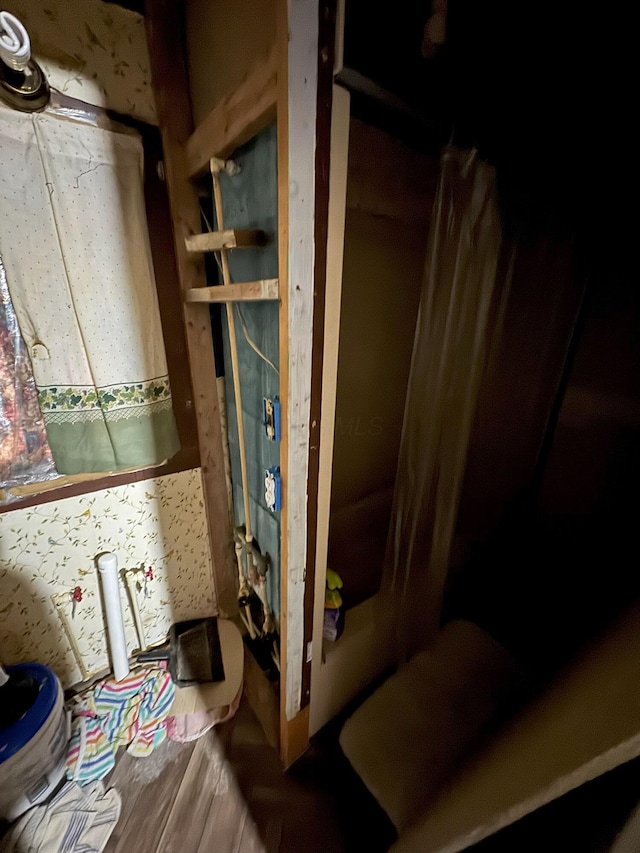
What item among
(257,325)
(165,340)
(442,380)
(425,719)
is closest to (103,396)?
(165,340)

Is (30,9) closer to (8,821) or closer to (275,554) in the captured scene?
(275,554)

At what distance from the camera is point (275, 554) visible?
3.30ft

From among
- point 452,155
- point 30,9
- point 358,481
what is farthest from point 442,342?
point 30,9

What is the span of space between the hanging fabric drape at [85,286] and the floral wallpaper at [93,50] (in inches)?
3.4

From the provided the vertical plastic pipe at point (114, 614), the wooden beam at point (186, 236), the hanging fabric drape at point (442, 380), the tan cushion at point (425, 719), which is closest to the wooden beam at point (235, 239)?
the wooden beam at point (186, 236)

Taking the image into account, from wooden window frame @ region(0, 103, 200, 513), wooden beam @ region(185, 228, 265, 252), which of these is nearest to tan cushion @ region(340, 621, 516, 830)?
wooden window frame @ region(0, 103, 200, 513)

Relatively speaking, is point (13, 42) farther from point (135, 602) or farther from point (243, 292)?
point (135, 602)

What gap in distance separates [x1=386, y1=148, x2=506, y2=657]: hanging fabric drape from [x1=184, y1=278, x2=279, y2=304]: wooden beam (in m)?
0.49

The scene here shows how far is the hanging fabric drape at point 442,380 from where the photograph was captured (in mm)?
865

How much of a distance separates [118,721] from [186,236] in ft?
5.60

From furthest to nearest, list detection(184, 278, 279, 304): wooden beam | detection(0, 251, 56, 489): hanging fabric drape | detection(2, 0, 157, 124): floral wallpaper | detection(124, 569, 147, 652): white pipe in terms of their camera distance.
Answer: detection(124, 569, 147, 652): white pipe → detection(0, 251, 56, 489): hanging fabric drape → detection(2, 0, 157, 124): floral wallpaper → detection(184, 278, 279, 304): wooden beam

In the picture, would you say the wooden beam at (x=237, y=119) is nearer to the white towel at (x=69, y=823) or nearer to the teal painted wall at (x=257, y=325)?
the teal painted wall at (x=257, y=325)

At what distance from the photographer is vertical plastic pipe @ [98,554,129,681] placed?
114 centimetres

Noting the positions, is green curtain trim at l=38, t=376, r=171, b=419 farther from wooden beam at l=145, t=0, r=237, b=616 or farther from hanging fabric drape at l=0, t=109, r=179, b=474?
wooden beam at l=145, t=0, r=237, b=616
